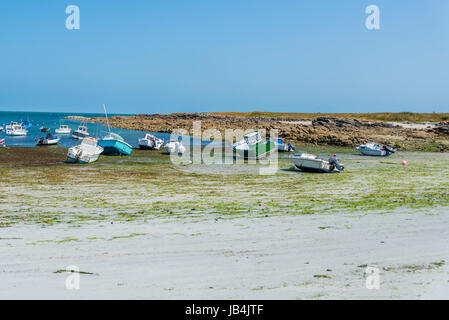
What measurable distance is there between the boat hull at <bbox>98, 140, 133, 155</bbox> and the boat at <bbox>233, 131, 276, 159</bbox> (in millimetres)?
10124

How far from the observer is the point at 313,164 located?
2858 cm

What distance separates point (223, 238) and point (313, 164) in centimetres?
1834

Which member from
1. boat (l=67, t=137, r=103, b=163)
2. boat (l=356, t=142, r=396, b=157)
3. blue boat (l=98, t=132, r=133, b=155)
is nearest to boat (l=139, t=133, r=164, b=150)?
blue boat (l=98, t=132, r=133, b=155)

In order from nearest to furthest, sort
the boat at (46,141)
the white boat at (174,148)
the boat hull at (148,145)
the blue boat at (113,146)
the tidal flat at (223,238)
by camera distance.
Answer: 1. the tidal flat at (223,238)
2. the blue boat at (113,146)
3. the white boat at (174,148)
4. the boat hull at (148,145)
5. the boat at (46,141)

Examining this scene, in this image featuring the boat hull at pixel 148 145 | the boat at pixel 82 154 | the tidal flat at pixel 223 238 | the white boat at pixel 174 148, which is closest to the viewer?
the tidal flat at pixel 223 238

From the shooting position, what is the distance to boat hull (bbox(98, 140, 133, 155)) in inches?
1538

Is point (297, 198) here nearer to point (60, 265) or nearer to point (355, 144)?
point (60, 265)

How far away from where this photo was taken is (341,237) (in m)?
11.5

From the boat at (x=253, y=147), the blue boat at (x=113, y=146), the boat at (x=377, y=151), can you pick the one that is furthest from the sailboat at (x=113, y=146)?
the boat at (x=377, y=151)

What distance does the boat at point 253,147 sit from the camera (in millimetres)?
38500

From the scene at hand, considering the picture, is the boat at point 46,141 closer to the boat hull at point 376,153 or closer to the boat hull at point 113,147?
the boat hull at point 113,147

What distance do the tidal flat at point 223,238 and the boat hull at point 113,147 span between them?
51.0 ft

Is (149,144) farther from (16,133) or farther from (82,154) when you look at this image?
(16,133)

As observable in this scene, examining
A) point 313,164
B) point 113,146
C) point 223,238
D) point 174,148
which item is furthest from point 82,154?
point 223,238
